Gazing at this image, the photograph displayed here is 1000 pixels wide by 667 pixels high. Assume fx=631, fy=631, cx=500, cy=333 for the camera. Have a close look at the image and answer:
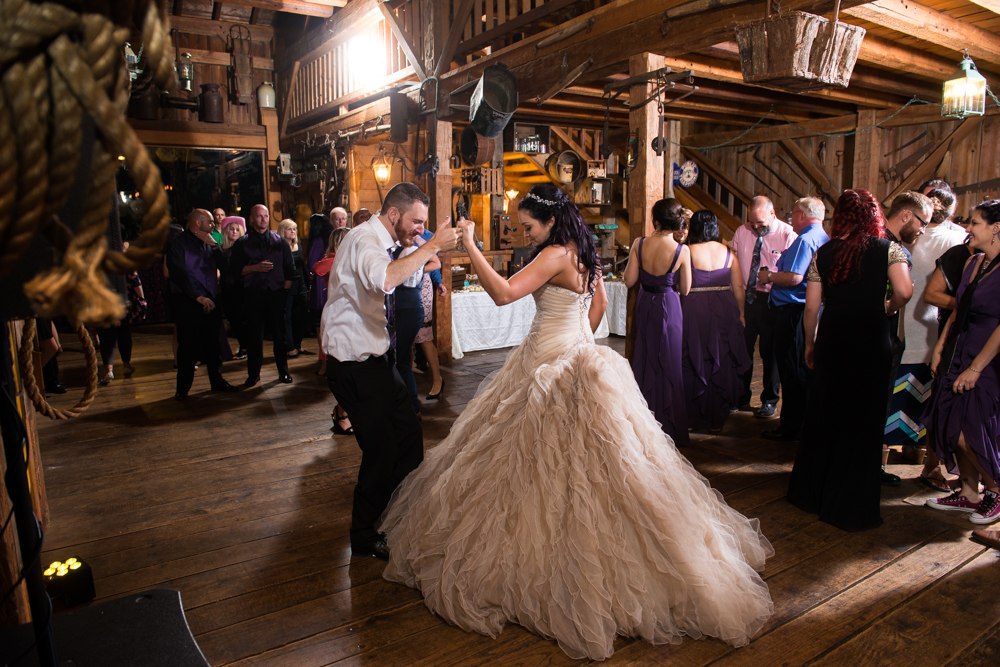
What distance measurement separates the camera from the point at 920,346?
3.80m

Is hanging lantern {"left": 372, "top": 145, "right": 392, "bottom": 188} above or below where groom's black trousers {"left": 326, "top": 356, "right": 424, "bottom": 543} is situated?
above

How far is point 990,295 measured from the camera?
2.96 meters

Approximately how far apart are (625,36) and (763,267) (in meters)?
2.05

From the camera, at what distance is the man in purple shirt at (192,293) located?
5.42 meters

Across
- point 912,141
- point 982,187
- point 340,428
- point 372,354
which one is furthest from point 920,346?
point 912,141

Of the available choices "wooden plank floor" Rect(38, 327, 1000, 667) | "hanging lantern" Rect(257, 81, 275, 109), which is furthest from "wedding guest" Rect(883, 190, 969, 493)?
"hanging lantern" Rect(257, 81, 275, 109)

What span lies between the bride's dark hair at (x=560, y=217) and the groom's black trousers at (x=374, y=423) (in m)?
0.89

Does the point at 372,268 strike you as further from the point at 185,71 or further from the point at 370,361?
the point at 185,71

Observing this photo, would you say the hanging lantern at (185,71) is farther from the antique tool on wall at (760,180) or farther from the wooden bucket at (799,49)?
the antique tool on wall at (760,180)

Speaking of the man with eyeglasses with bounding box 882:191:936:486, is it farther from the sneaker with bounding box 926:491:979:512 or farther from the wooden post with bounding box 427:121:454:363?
the wooden post with bounding box 427:121:454:363

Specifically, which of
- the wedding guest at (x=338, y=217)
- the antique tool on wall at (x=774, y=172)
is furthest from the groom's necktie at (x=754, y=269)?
the antique tool on wall at (x=774, y=172)

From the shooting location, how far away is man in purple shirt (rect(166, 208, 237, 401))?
5418 millimetres

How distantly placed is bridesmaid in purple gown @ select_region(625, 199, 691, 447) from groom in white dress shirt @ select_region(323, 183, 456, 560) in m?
2.04

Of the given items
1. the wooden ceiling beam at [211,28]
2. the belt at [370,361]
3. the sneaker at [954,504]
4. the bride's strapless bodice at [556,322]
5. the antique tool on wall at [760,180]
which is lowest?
the sneaker at [954,504]
